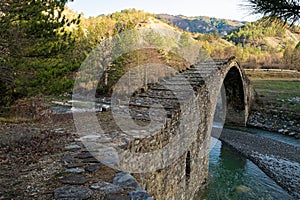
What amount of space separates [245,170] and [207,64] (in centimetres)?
427

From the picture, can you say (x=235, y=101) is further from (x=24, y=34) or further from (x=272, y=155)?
(x=24, y=34)

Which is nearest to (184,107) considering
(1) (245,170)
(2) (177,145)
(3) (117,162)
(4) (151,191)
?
(2) (177,145)

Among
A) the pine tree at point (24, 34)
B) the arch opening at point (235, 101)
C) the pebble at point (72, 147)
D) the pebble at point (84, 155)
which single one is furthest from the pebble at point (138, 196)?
the arch opening at point (235, 101)

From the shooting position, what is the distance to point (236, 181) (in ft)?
28.6

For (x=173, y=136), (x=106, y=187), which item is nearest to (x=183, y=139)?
(x=173, y=136)

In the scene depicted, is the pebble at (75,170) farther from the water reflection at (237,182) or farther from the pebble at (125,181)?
the water reflection at (237,182)

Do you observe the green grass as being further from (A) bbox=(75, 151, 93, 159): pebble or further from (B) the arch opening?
(A) bbox=(75, 151, 93, 159): pebble

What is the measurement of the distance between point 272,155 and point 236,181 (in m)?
3.27

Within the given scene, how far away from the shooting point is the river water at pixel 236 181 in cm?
753

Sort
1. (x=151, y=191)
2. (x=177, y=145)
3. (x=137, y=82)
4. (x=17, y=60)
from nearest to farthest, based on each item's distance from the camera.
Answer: (x=151, y=191) < (x=177, y=145) < (x=17, y=60) < (x=137, y=82)

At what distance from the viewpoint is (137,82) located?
84.7 feet

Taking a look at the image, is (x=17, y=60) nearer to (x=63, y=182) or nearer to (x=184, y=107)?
(x=184, y=107)

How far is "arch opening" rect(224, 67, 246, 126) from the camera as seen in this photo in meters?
15.4

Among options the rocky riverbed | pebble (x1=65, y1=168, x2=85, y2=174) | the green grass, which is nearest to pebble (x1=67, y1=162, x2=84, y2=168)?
pebble (x1=65, y1=168, x2=85, y2=174)
